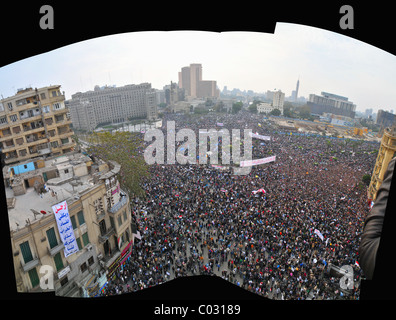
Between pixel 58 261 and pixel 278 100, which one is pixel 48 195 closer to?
pixel 58 261

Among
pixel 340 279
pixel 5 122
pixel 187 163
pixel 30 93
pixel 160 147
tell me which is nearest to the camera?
pixel 340 279

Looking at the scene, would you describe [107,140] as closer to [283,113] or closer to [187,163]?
[187,163]

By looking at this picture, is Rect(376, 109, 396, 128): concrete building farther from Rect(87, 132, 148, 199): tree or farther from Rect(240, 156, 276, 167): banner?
Rect(87, 132, 148, 199): tree

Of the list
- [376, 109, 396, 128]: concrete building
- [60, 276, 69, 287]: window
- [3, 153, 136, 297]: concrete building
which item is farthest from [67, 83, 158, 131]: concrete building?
[376, 109, 396, 128]: concrete building

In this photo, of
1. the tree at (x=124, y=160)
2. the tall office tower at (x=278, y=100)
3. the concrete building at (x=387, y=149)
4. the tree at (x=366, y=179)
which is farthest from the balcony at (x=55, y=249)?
the tall office tower at (x=278, y=100)

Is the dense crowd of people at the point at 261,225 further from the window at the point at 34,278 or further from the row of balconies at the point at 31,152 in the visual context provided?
the row of balconies at the point at 31,152

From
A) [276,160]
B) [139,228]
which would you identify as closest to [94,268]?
[139,228]

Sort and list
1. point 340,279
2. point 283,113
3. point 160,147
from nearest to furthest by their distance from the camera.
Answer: point 340,279 < point 160,147 < point 283,113

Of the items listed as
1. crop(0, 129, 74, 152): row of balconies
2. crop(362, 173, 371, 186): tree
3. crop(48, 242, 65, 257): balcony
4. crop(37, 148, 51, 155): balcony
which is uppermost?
crop(0, 129, 74, 152): row of balconies

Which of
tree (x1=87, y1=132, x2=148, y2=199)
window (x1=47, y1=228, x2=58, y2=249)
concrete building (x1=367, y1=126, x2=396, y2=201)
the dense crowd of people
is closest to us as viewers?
window (x1=47, y1=228, x2=58, y2=249)
